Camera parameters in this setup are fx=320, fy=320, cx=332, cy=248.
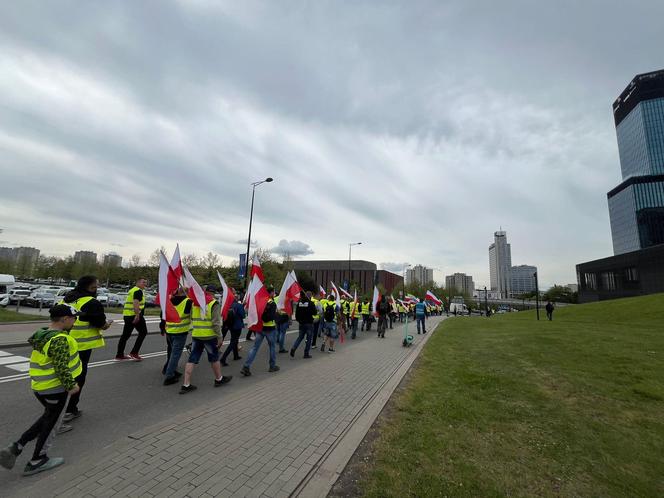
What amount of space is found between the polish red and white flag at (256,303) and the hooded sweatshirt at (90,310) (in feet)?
9.45

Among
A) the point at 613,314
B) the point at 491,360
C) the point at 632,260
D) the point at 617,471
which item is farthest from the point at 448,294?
the point at 617,471

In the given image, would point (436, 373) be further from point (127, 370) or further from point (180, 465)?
point (127, 370)

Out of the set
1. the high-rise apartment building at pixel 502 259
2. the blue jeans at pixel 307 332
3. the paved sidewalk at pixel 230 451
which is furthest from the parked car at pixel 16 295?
the high-rise apartment building at pixel 502 259

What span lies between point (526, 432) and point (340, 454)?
2.65 m

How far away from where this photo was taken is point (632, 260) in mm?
63094

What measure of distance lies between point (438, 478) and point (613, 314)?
3288cm

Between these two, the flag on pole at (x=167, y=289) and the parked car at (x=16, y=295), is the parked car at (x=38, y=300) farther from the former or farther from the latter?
the flag on pole at (x=167, y=289)

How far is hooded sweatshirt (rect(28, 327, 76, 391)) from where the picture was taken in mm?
3287

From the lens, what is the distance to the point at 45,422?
338cm

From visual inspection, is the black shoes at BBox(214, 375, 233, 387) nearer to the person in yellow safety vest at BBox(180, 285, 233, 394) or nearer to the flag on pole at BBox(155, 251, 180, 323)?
the person in yellow safety vest at BBox(180, 285, 233, 394)

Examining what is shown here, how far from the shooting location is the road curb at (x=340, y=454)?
3.10 m

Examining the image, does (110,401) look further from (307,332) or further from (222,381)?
(307,332)

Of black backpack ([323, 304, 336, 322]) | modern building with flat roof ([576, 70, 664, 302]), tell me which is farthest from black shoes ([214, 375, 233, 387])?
modern building with flat roof ([576, 70, 664, 302])

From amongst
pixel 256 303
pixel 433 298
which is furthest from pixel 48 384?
pixel 433 298
